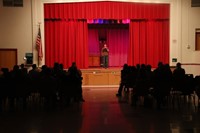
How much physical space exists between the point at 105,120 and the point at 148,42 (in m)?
12.3

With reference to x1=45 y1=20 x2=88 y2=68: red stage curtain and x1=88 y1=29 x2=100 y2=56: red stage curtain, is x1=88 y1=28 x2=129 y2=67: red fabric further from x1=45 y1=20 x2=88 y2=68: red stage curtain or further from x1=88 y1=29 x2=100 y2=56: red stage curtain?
x1=45 y1=20 x2=88 y2=68: red stage curtain

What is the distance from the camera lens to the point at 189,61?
1934 cm

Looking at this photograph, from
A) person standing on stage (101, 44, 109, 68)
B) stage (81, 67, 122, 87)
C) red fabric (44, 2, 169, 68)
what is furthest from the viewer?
person standing on stage (101, 44, 109, 68)

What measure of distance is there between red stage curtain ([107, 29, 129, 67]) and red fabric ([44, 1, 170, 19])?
3147mm

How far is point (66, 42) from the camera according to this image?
1966 cm

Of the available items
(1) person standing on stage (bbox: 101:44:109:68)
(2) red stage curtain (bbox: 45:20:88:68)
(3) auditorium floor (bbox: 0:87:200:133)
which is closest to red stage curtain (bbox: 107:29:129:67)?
(1) person standing on stage (bbox: 101:44:109:68)

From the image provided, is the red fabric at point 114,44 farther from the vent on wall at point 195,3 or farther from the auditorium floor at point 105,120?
the auditorium floor at point 105,120

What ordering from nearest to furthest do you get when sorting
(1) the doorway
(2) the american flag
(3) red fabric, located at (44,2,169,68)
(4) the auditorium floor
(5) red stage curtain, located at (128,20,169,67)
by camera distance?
(4) the auditorium floor
(2) the american flag
(1) the doorway
(3) red fabric, located at (44,2,169,68)
(5) red stage curtain, located at (128,20,169,67)

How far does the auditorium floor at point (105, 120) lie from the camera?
7.45 m

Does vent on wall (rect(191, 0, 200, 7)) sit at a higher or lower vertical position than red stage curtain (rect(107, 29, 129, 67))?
higher

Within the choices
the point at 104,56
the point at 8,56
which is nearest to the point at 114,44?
the point at 104,56

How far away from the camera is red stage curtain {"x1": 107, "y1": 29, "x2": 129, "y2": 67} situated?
22.7 m

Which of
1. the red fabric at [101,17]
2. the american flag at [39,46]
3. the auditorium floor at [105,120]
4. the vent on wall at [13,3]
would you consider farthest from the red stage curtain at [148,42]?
the auditorium floor at [105,120]

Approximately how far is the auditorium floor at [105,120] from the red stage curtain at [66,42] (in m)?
8.82
